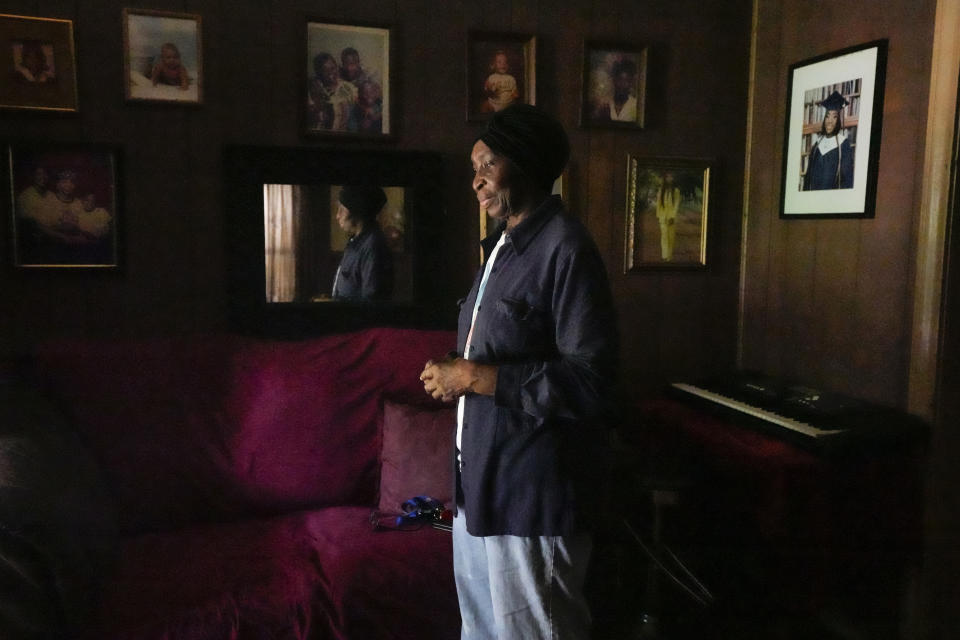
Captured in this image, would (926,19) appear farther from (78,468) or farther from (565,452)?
(78,468)

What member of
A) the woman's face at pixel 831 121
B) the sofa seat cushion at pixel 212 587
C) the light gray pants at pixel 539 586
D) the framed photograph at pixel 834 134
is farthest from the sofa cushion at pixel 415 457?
the woman's face at pixel 831 121

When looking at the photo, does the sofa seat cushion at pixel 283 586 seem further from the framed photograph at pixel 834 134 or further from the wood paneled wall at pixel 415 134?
the framed photograph at pixel 834 134

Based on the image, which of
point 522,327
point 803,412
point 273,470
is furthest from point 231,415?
point 803,412

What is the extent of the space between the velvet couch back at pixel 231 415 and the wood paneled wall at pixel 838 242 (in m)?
1.32

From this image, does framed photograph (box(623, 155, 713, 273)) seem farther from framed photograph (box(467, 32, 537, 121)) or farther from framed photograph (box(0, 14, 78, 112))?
framed photograph (box(0, 14, 78, 112))

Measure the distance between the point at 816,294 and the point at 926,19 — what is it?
93cm

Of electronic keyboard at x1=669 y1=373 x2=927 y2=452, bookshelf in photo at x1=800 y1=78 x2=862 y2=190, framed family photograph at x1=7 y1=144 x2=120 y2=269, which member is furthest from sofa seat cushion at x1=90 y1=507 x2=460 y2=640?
bookshelf in photo at x1=800 y1=78 x2=862 y2=190

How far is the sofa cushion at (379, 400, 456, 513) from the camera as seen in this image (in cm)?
232

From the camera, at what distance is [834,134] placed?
8.59 ft

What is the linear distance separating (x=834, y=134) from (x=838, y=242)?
1.18 feet

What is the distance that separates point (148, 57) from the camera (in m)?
2.42

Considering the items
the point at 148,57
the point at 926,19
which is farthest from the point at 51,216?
the point at 926,19

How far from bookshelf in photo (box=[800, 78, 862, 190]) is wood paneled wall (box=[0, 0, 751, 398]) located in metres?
0.37

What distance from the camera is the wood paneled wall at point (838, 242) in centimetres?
237
